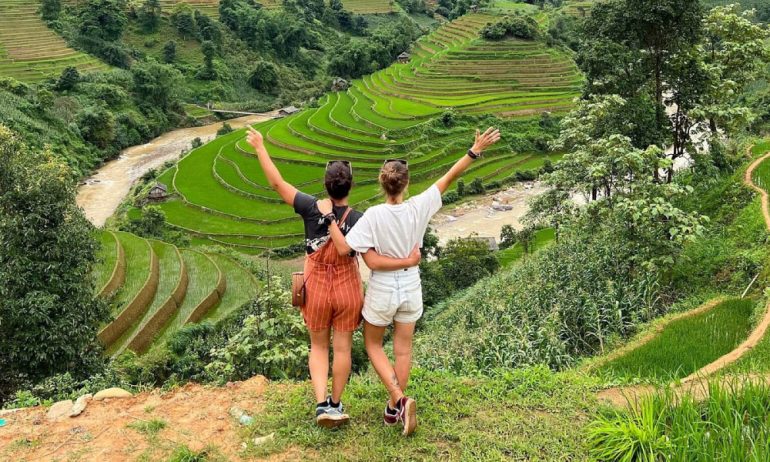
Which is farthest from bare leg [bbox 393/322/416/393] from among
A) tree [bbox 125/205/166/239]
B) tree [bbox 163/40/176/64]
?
tree [bbox 163/40/176/64]

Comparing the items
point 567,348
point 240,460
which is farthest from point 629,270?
point 240,460

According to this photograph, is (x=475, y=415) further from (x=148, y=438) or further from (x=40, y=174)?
(x=40, y=174)

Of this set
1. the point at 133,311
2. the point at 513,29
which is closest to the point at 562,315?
the point at 133,311

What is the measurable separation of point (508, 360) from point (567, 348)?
121 centimetres

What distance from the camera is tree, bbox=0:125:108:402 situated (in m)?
8.02

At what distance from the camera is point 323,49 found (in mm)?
65375

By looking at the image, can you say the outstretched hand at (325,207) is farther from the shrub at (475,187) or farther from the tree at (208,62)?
the tree at (208,62)

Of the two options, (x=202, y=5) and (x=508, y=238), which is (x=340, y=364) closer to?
(x=508, y=238)

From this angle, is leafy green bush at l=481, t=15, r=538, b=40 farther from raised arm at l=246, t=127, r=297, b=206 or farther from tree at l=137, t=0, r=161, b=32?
raised arm at l=246, t=127, r=297, b=206

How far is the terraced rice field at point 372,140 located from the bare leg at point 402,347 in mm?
22636

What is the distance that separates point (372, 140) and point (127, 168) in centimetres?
1660

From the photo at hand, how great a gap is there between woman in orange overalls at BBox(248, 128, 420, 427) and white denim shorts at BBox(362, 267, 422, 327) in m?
0.09

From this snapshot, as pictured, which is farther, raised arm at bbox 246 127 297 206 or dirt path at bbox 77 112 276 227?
dirt path at bbox 77 112 276 227

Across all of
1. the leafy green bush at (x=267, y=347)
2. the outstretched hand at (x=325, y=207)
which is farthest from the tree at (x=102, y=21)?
the outstretched hand at (x=325, y=207)
